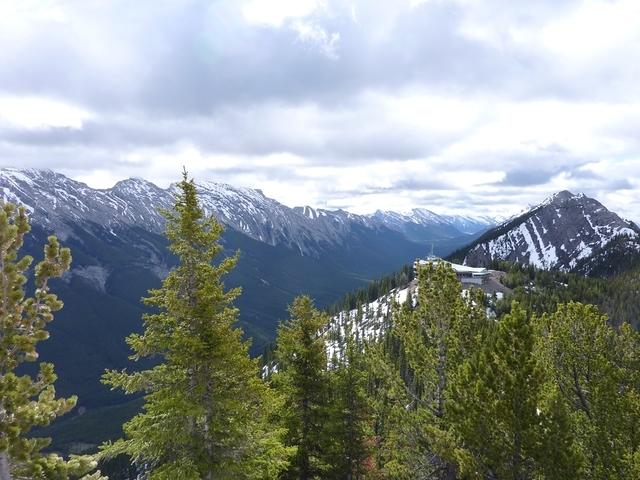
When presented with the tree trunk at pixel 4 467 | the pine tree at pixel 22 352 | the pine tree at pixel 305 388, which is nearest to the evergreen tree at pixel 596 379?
the pine tree at pixel 305 388

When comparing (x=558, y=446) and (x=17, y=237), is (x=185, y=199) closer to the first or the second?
(x=17, y=237)

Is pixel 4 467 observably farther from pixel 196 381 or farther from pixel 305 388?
pixel 305 388

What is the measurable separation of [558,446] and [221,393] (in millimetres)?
12016

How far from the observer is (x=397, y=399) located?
23.8m

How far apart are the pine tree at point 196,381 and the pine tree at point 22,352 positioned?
18.4 feet

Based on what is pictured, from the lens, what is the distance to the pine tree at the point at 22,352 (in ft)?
30.8

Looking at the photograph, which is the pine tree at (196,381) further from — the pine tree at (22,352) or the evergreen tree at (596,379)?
the evergreen tree at (596,379)

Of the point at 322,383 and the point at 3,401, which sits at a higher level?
the point at 3,401

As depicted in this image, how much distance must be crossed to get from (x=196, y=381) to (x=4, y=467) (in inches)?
305

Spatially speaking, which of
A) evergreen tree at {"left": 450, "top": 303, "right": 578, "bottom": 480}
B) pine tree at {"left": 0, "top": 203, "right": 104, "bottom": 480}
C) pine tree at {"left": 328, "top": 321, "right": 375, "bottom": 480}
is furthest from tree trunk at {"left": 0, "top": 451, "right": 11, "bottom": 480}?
pine tree at {"left": 328, "top": 321, "right": 375, "bottom": 480}

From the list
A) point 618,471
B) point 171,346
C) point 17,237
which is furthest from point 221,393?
point 618,471

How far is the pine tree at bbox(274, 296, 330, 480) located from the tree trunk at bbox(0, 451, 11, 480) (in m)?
19.1

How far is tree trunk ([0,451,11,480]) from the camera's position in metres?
9.32

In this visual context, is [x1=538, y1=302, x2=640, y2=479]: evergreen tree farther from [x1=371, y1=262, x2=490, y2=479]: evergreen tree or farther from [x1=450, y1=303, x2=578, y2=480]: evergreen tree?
[x1=450, y1=303, x2=578, y2=480]: evergreen tree
